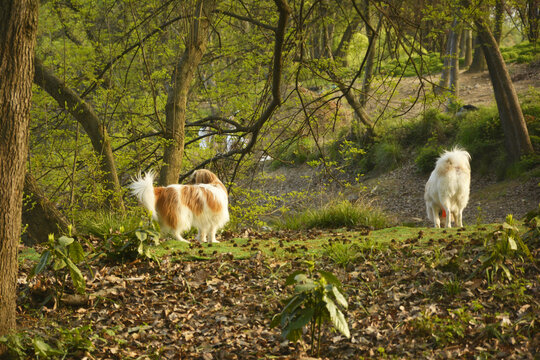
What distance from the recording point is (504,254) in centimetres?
509

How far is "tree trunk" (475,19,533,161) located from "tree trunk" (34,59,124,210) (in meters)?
9.71

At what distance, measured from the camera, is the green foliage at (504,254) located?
4.91 m

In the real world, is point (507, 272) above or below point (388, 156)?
below

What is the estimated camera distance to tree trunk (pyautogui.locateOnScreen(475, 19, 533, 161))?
43.1 feet

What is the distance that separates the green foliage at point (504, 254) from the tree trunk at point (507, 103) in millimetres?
9089

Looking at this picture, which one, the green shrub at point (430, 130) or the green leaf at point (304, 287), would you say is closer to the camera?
the green leaf at point (304, 287)

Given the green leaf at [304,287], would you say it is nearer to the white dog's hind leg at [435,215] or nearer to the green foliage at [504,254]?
the green foliage at [504,254]

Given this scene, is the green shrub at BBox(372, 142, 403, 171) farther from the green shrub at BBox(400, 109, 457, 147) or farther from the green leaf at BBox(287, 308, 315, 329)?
the green leaf at BBox(287, 308, 315, 329)

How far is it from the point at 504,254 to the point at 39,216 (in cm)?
581

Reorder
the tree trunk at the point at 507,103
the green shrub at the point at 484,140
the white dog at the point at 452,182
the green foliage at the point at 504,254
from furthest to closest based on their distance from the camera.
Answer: the green shrub at the point at 484,140 < the tree trunk at the point at 507,103 < the white dog at the point at 452,182 < the green foliage at the point at 504,254

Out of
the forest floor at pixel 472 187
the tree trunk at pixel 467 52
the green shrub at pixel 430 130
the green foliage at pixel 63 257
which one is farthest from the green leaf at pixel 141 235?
the tree trunk at pixel 467 52

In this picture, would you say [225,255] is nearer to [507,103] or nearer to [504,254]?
[504,254]

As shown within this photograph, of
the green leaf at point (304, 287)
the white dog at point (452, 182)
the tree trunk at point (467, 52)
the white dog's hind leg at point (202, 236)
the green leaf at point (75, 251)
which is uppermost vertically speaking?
the tree trunk at point (467, 52)

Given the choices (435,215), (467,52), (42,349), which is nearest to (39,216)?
(42,349)
